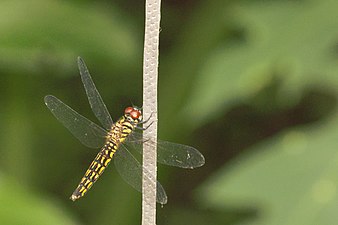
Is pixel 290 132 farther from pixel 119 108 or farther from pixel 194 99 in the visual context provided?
pixel 119 108

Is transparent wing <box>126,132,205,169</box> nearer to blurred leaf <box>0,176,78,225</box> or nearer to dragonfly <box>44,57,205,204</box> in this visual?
dragonfly <box>44,57,205,204</box>

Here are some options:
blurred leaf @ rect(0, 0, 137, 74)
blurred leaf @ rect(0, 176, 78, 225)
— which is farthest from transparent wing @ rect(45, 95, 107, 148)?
blurred leaf @ rect(0, 0, 137, 74)

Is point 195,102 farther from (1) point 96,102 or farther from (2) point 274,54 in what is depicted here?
(1) point 96,102

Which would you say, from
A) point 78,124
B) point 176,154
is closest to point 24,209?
point 78,124

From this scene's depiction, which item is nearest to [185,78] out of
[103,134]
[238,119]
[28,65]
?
[238,119]

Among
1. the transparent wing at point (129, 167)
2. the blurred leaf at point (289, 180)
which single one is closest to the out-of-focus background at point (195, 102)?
the blurred leaf at point (289, 180)

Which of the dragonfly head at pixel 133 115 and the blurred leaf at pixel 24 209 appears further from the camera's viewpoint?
the blurred leaf at pixel 24 209

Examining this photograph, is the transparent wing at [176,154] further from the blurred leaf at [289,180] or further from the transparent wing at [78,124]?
the blurred leaf at [289,180]
